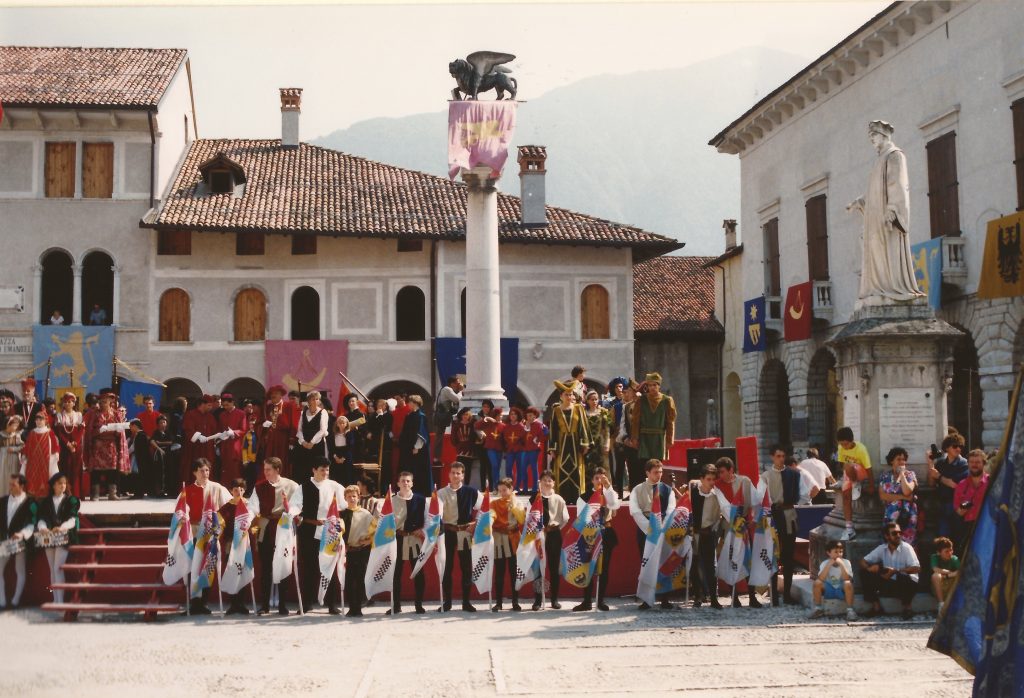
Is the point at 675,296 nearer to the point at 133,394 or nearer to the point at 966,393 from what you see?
the point at 966,393

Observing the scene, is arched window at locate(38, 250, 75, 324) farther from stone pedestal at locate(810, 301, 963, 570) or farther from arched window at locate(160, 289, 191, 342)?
stone pedestal at locate(810, 301, 963, 570)

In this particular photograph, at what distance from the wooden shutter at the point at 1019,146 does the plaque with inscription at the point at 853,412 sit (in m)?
9.47

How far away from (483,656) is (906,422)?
519 centimetres

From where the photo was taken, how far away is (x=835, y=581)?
10.7 metres

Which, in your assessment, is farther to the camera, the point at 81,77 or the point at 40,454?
the point at 81,77

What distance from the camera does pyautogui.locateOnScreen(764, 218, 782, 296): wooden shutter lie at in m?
30.0

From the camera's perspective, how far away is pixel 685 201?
407 ft

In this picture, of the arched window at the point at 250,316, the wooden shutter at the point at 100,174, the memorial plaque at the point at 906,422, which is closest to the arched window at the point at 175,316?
the arched window at the point at 250,316

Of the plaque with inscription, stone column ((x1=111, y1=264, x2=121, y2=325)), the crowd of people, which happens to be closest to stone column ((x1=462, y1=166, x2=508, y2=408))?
the crowd of people

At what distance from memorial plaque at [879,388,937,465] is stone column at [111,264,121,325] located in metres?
22.3

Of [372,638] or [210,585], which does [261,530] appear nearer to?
[210,585]

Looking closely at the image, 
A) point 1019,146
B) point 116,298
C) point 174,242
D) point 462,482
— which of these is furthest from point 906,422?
point 116,298

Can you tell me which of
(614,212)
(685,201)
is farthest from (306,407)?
(685,201)

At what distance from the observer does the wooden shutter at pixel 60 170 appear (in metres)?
28.2
